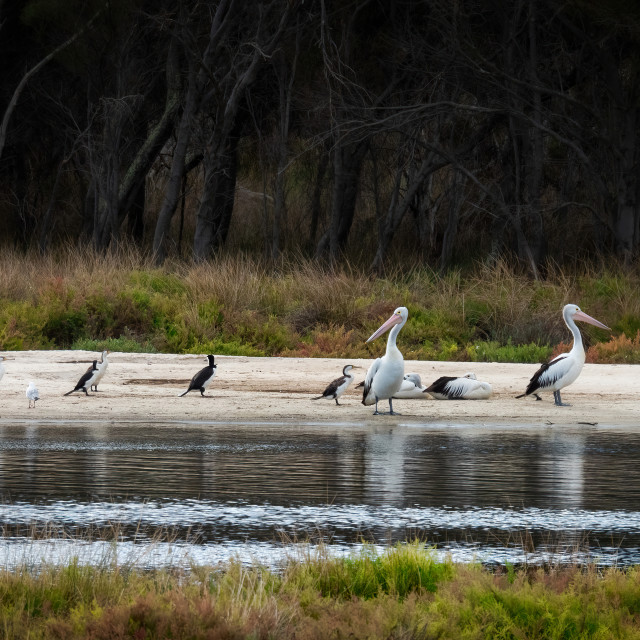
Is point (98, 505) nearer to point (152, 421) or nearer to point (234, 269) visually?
point (152, 421)

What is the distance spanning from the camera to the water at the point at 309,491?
7641 millimetres

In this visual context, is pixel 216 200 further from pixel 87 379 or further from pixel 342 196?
pixel 87 379

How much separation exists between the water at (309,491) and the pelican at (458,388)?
5.49 ft

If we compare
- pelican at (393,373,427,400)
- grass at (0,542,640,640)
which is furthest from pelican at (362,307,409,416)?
grass at (0,542,640,640)

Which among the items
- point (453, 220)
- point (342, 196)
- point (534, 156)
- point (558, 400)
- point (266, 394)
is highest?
point (534, 156)

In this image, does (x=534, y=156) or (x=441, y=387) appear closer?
(x=441, y=387)

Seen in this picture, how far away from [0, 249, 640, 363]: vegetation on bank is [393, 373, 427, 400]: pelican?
364cm

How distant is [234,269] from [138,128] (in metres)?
11.0

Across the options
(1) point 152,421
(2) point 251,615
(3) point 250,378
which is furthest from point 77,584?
(3) point 250,378

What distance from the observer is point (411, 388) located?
15.8 m

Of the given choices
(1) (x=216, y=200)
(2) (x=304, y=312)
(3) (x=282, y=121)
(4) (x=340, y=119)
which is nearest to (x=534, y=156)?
(4) (x=340, y=119)

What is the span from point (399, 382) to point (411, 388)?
6.09 feet

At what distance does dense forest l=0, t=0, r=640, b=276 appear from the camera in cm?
2603

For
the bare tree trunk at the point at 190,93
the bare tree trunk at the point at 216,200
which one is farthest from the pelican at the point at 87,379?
the bare tree trunk at the point at 190,93
